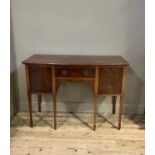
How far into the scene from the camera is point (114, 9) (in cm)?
226

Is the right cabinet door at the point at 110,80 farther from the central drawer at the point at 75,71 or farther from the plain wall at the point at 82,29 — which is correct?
the plain wall at the point at 82,29

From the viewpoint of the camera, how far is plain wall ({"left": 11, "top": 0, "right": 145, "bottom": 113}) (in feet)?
7.42

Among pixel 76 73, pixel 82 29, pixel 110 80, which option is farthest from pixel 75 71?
pixel 82 29

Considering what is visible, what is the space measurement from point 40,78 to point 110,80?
713 mm

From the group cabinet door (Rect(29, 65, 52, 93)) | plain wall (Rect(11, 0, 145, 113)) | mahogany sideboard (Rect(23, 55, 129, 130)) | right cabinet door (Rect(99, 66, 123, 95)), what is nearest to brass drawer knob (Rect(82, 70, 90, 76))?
mahogany sideboard (Rect(23, 55, 129, 130))

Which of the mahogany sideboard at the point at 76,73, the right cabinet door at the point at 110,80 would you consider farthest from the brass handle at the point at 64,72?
the right cabinet door at the point at 110,80

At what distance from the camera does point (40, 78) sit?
208cm

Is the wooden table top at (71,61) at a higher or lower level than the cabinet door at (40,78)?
higher

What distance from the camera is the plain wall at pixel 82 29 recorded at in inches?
89.0

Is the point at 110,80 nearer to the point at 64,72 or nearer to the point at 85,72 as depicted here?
the point at 85,72
